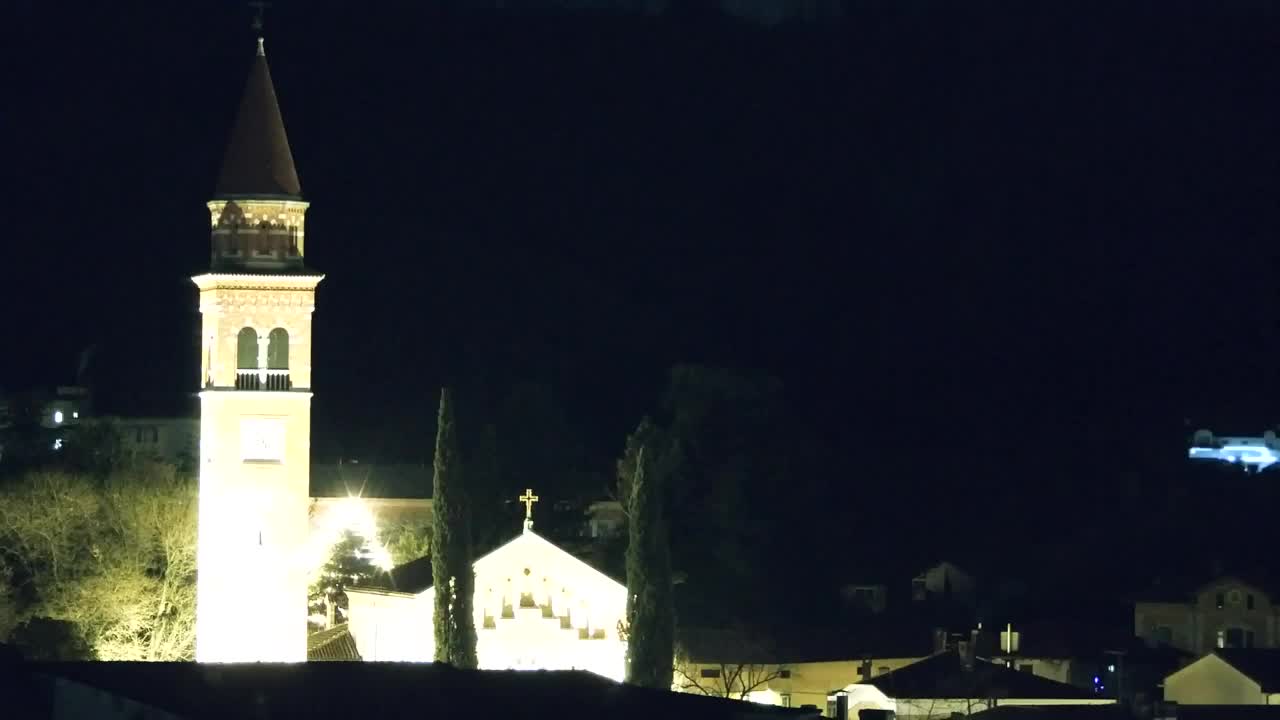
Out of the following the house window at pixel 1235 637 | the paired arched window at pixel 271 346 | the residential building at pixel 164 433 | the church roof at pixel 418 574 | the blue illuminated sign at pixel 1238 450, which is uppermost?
the blue illuminated sign at pixel 1238 450

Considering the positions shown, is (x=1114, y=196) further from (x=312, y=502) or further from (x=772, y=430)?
(x=312, y=502)

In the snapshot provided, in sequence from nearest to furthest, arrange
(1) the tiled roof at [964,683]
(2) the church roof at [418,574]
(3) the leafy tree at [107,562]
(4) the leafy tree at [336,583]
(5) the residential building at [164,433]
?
(1) the tiled roof at [964,683]
(3) the leafy tree at [107,562]
(2) the church roof at [418,574]
(4) the leafy tree at [336,583]
(5) the residential building at [164,433]

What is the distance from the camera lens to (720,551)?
98.9 metres

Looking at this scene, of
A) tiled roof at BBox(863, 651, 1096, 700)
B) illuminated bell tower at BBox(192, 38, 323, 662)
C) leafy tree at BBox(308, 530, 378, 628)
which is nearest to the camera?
tiled roof at BBox(863, 651, 1096, 700)

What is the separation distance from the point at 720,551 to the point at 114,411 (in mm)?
36377

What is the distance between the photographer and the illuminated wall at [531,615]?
7056 centimetres

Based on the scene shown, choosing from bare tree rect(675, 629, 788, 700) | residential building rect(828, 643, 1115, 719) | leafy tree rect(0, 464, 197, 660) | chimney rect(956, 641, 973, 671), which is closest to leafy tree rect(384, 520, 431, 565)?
leafy tree rect(0, 464, 197, 660)

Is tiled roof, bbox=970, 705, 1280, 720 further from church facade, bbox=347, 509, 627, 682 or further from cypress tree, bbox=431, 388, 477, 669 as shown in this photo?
church facade, bbox=347, 509, 627, 682

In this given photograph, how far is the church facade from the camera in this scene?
70562mm

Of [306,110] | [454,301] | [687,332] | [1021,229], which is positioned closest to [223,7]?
[306,110]

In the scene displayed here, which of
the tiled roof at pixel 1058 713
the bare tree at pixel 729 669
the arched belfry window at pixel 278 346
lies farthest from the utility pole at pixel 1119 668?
the arched belfry window at pixel 278 346

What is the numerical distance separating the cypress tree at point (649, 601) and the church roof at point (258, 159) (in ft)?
33.8

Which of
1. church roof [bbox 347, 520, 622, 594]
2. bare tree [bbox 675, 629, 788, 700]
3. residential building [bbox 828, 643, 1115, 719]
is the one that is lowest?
residential building [bbox 828, 643, 1115, 719]

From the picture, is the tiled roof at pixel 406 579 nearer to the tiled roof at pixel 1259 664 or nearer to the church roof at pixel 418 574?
the church roof at pixel 418 574
